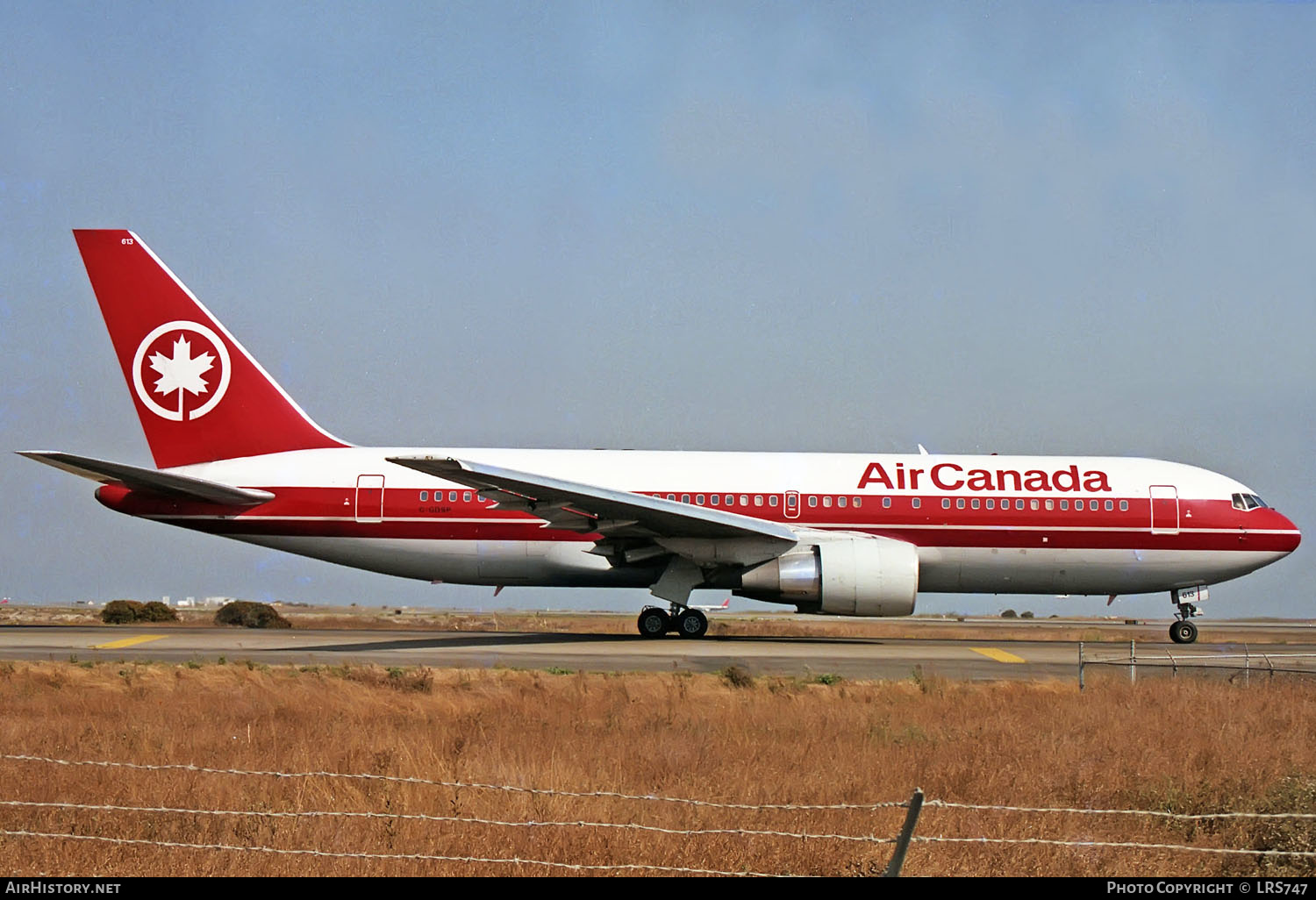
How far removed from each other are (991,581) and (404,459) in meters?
12.6

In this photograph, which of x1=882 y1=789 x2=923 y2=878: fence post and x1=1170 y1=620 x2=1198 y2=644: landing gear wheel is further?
x1=1170 y1=620 x2=1198 y2=644: landing gear wheel

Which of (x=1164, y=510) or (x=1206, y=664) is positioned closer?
(x=1206, y=664)

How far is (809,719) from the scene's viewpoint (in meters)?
12.9

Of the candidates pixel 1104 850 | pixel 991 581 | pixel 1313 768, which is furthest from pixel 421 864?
pixel 991 581

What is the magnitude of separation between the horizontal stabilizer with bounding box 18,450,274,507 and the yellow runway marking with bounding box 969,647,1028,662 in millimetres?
13889

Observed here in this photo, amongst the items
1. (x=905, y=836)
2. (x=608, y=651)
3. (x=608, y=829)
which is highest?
(x=608, y=651)

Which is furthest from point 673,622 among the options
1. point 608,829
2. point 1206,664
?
point 608,829

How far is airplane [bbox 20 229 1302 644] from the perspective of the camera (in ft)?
77.8

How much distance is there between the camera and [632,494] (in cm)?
2294

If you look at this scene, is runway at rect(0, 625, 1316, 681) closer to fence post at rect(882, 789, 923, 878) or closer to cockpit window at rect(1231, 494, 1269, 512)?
cockpit window at rect(1231, 494, 1269, 512)

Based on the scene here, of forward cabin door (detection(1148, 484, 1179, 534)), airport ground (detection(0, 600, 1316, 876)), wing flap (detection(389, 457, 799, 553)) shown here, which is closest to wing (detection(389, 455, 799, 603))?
wing flap (detection(389, 457, 799, 553))

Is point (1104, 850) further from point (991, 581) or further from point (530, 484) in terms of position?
point (991, 581)

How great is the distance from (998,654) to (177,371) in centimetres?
1711

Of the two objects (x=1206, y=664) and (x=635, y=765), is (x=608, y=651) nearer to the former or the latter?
(x=1206, y=664)
